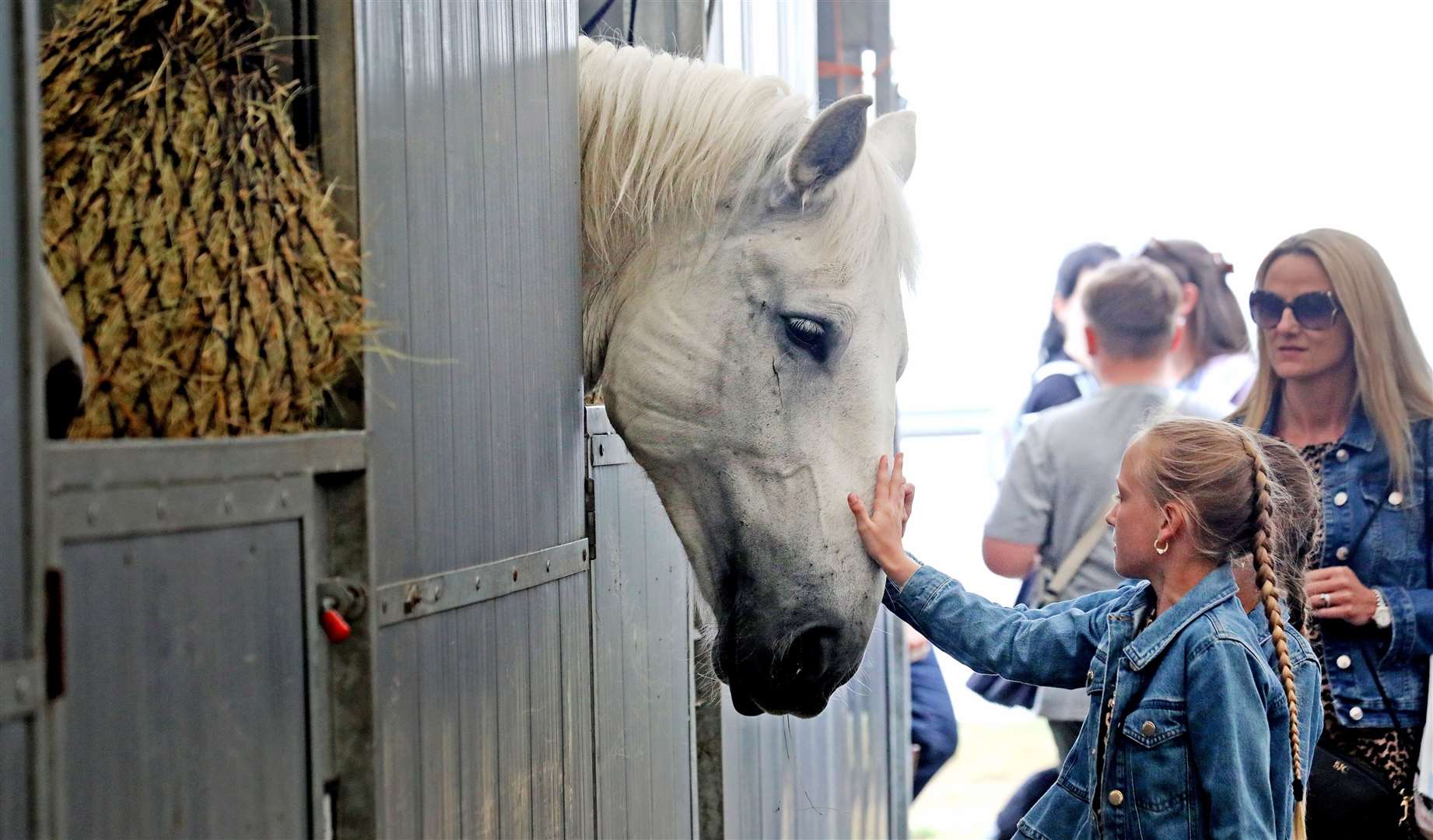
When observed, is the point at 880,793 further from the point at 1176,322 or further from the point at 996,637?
the point at 996,637

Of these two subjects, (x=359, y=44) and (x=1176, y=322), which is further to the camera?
(x=1176, y=322)

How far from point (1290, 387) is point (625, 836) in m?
1.97

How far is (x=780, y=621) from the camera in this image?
1.92 metres

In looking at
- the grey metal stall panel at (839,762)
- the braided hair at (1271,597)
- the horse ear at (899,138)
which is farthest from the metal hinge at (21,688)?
the grey metal stall panel at (839,762)

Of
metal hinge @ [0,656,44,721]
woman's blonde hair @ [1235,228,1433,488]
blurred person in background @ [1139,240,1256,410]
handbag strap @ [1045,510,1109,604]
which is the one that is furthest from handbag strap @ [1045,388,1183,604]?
metal hinge @ [0,656,44,721]

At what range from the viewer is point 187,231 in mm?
1251

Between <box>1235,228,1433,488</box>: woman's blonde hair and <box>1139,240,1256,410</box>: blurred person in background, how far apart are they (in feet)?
4.18

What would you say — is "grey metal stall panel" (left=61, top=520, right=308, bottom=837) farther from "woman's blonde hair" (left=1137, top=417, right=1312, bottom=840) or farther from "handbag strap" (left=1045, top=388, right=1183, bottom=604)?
"handbag strap" (left=1045, top=388, right=1183, bottom=604)

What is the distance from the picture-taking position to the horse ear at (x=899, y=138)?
2543 mm

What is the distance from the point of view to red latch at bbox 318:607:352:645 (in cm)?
130

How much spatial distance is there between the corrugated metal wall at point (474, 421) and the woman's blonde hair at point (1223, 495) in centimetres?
93

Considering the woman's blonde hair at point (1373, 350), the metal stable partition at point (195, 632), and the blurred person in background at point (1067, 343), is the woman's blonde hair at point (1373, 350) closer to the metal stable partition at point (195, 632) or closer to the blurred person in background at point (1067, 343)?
the blurred person in background at point (1067, 343)

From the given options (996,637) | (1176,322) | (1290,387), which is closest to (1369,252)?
(1290,387)

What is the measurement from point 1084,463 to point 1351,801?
1105 millimetres
